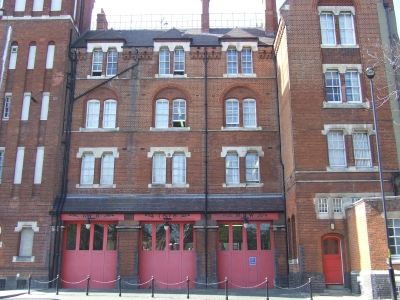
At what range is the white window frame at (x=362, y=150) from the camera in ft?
70.9

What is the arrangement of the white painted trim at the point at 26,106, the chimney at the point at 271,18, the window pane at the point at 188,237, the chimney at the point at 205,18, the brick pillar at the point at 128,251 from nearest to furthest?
the brick pillar at the point at 128,251 < the window pane at the point at 188,237 < the white painted trim at the point at 26,106 < the chimney at the point at 271,18 < the chimney at the point at 205,18

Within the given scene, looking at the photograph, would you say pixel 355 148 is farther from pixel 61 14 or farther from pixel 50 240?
pixel 61 14

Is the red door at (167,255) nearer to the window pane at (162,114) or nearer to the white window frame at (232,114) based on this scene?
the window pane at (162,114)

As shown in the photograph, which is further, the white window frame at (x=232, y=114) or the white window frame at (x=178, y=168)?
the white window frame at (x=232, y=114)

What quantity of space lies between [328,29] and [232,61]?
601 centimetres

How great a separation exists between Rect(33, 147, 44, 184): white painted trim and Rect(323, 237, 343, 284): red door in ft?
52.0

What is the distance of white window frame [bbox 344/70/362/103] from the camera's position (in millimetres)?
22672

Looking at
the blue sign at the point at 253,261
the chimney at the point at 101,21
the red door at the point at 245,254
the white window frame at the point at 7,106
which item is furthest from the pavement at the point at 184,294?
the chimney at the point at 101,21

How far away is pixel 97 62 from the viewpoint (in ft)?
88.4

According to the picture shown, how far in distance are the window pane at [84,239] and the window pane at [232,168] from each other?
8.46 m

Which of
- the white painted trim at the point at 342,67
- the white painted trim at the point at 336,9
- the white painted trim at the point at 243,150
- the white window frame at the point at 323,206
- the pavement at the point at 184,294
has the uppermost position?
the white painted trim at the point at 336,9

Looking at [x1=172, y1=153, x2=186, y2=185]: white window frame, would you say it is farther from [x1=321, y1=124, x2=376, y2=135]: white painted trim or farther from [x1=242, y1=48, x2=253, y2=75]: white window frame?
[x1=321, y1=124, x2=376, y2=135]: white painted trim

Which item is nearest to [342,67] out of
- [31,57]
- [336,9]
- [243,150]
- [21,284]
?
[336,9]

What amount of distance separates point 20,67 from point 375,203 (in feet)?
69.8
